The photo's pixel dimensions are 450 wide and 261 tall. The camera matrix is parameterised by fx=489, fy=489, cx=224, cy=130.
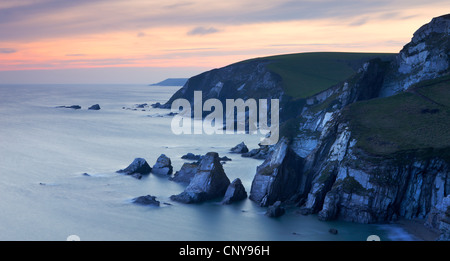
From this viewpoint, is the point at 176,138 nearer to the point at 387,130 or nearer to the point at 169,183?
the point at 169,183

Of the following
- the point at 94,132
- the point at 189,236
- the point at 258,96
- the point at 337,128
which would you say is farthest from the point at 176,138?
the point at 189,236

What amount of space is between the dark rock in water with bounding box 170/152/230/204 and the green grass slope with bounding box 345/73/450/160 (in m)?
19.3

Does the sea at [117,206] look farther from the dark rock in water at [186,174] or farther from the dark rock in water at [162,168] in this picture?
the dark rock in water at [162,168]

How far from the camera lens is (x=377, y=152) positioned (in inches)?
2334

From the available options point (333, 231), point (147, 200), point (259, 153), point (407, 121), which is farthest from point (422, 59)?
point (147, 200)

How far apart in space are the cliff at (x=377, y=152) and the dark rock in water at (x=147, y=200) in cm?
1302

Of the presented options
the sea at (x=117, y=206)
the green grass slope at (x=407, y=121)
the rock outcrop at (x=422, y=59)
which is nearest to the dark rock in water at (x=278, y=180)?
the sea at (x=117, y=206)

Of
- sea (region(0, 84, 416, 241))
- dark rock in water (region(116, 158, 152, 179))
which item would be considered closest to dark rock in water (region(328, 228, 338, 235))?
sea (region(0, 84, 416, 241))

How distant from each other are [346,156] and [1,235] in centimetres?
4194

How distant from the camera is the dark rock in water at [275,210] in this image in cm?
5806

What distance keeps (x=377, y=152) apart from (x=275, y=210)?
46.9 ft

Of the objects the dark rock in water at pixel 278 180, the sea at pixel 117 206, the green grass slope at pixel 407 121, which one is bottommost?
the sea at pixel 117 206

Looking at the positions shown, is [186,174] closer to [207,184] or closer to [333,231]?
[207,184]

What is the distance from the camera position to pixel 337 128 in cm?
6719
